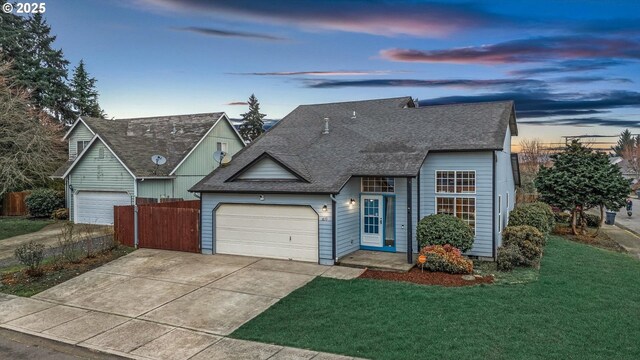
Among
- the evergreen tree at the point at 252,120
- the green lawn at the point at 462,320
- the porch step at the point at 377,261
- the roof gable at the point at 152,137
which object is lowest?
the green lawn at the point at 462,320

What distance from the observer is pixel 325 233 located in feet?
45.0

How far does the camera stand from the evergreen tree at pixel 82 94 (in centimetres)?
4016

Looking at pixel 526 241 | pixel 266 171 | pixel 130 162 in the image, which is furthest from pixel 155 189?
pixel 526 241

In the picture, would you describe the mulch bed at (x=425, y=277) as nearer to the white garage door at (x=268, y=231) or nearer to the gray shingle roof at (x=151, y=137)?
the white garage door at (x=268, y=231)

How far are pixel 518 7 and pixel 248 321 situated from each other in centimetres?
1482

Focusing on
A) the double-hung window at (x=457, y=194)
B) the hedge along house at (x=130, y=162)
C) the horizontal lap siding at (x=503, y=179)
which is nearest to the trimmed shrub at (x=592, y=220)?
the horizontal lap siding at (x=503, y=179)

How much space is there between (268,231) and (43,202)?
1847 cm

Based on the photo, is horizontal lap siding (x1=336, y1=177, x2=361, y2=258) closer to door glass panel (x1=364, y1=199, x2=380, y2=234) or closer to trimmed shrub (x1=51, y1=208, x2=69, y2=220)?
door glass panel (x1=364, y1=199, x2=380, y2=234)

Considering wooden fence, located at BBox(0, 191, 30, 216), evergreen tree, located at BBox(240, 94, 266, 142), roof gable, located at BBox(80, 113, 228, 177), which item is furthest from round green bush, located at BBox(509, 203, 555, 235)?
evergreen tree, located at BBox(240, 94, 266, 142)

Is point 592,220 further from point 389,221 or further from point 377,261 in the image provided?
point 377,261

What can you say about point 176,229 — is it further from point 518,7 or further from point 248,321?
point 518,7

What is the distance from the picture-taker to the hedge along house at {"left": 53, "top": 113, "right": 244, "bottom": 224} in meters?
22.5

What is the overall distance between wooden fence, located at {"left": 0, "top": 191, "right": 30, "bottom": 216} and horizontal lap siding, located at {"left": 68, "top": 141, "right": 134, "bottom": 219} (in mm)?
6222

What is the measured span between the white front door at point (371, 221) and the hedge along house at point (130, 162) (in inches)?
503
